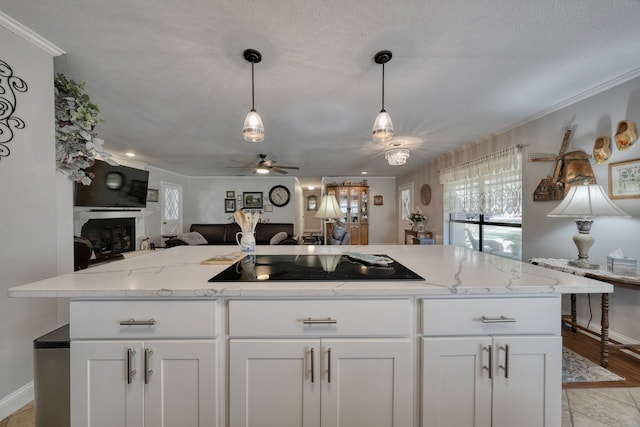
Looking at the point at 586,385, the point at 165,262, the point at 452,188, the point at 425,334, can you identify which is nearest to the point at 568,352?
the point at 586,385

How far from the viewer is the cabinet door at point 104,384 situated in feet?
3.14

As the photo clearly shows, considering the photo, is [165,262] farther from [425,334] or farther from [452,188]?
[452,188]

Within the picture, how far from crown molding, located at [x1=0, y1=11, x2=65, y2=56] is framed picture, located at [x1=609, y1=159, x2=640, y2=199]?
13.7 feet

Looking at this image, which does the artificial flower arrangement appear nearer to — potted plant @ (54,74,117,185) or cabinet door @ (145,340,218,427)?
cabinet door @ (145,340,218,427)

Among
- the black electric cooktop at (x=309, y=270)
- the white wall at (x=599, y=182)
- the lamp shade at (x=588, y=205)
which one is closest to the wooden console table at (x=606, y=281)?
the white wall at (x=599, y=182)

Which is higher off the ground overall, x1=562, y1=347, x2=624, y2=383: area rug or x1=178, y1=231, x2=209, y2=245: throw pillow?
x1=178, y1=231, x2=209, y2=245: throw pillow

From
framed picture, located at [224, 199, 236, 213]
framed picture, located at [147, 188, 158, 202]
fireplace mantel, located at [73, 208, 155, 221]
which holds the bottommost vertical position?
fireplace mantel, located at [73, 208, 155, 221]

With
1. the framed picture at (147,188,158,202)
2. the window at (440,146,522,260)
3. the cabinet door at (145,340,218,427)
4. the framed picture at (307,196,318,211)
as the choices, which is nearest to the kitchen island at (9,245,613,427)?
the cabinet door at (145,340,218,427)

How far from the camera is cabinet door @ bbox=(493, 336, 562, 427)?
0.99m

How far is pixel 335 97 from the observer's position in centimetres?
219

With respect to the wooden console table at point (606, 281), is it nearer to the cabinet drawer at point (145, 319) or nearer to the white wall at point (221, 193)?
the cabinet drawer at point (145, 319)

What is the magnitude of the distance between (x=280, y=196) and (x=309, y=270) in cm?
575

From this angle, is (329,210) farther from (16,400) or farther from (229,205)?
(229,205)

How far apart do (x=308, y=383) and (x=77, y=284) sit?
1.05 meters
